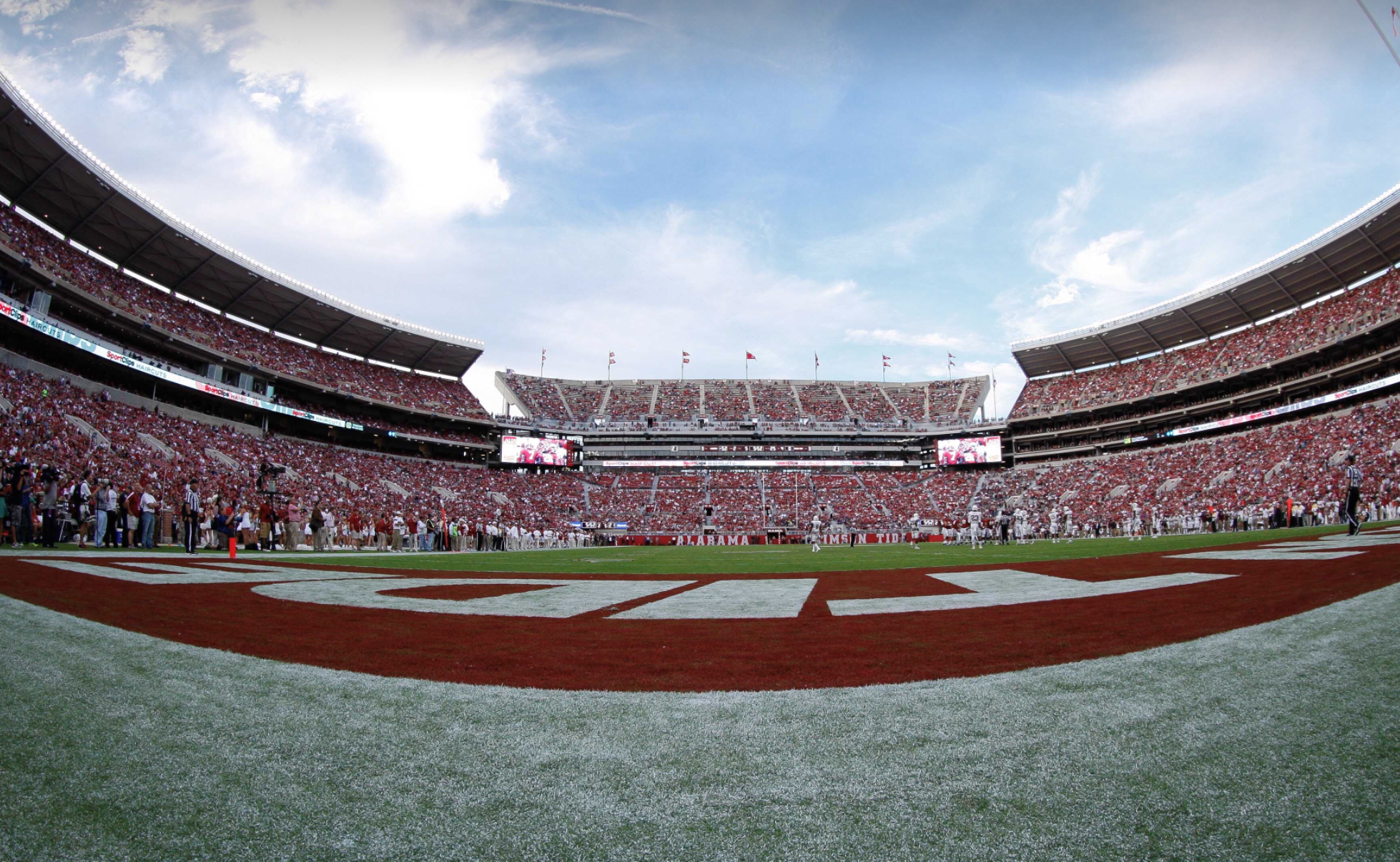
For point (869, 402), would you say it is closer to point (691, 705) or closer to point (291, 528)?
point (291, 528)

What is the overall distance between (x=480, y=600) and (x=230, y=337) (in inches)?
1861

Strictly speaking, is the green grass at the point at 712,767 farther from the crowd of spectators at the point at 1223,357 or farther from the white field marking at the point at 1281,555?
the crowd of spectators at the point at 1223,357

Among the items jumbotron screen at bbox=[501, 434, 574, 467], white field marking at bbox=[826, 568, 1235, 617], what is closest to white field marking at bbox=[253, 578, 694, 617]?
white field marking at bbox=[826, 568, 1235, 617]

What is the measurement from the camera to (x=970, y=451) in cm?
6088

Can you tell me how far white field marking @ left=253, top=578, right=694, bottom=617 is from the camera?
5.65 metres

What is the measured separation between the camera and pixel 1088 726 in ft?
6.81

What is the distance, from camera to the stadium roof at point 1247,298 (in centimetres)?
3956

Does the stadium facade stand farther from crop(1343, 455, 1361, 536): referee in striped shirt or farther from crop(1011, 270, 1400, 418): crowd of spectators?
crop(1343, 455, 1361, 536): referee in striped shirt

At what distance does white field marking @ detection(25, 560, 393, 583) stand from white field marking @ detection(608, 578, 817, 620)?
506cm

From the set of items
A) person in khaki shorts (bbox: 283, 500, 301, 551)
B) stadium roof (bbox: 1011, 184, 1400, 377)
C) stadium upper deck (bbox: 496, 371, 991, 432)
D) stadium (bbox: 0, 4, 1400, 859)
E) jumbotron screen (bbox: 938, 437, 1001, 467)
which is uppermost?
stadium roof (bbox: 1011, 184, 1400, 377)

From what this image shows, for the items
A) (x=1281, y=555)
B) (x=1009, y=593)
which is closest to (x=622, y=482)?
(x=1281, y=555)

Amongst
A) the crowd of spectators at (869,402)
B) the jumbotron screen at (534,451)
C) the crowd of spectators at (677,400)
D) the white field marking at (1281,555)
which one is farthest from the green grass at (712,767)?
the crowd of spectators at (869,402)

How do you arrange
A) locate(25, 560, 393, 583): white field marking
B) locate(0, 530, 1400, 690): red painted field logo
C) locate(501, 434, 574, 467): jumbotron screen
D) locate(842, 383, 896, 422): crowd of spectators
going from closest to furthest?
locate(0, 530, 1400, 690): red painted field logo, locate(25, 560, 393, 583): white field marking, locate(501, 434, 574, 467): jumbotron screen, locate(842, 383, 896, 422): crowd of spectators

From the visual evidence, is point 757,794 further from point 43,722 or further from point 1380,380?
point 1380,380
